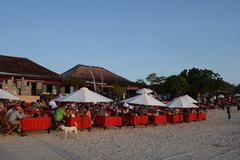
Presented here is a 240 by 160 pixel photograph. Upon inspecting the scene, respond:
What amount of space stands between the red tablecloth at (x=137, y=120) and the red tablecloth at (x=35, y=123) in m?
Result: 4.34

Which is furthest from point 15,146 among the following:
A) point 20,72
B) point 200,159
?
point 20,72

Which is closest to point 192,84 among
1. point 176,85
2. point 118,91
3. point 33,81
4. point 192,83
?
point 192,83

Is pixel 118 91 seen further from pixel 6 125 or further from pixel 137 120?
pixel 6 125

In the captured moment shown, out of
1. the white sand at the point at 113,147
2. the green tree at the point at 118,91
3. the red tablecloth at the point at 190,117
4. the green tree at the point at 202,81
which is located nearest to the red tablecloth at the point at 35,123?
the white sand at the point at 113,147

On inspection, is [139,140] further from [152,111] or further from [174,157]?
[152,111]

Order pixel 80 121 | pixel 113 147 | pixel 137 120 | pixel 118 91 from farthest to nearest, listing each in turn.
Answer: pixel 118 91 < pixel 137 120 < pixel 80 121 < pixel 113 147

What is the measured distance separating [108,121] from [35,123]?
3.43m

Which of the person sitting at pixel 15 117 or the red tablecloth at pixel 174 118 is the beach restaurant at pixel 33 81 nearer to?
the red tablecloth at pixel 174 118

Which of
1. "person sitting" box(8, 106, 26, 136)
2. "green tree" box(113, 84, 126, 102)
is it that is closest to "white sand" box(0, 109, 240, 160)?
"person sitting" box(8, 106, 26, 136)

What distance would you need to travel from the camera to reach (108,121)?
14.2 metres

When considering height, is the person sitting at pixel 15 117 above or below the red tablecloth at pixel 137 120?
above

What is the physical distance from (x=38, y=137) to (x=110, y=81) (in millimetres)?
20606

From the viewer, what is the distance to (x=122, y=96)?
31.1 metres

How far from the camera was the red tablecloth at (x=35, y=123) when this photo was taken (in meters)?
11.4
